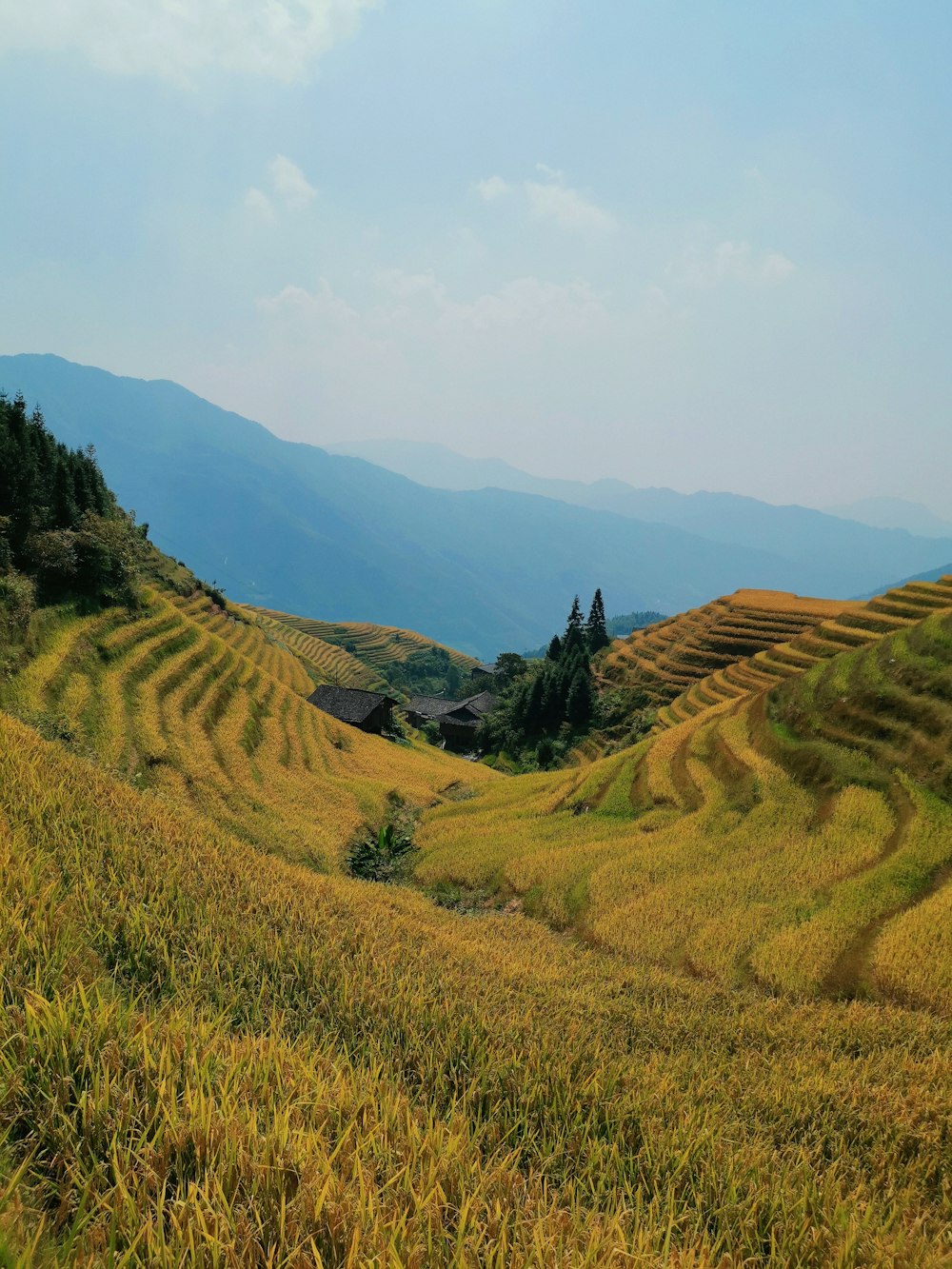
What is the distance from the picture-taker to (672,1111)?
4820 millimetres

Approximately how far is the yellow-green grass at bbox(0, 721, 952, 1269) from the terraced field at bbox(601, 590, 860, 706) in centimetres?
4456

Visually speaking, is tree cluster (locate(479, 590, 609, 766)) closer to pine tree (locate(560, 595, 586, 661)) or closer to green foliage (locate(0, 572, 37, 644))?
pine tree (locate(560, 595, 586, 661))

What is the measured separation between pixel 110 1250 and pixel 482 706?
7313 cm

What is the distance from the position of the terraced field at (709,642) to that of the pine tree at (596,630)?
26.1 feet

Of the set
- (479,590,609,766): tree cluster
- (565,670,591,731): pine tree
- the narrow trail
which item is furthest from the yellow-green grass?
(565,670,591,731): pine tree

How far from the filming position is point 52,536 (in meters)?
24.3

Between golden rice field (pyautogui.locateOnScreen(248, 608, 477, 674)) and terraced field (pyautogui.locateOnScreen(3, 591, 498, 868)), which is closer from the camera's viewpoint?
terraced field (pyautogui.locateOnScreen(3, 591, 498, 868))

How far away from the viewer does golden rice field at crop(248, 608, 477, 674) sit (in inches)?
5512

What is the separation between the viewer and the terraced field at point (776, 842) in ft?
33.9

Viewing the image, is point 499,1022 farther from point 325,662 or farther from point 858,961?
point 325,662

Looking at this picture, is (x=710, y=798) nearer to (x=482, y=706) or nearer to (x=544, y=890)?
(x=544, y=890)

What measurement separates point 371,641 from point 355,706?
103m

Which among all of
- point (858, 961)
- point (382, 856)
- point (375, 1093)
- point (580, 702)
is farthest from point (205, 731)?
point (580, 702)

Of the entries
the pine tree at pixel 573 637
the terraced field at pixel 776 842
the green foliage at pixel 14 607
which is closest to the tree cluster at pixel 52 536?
the green foliage at pixel 14 607
